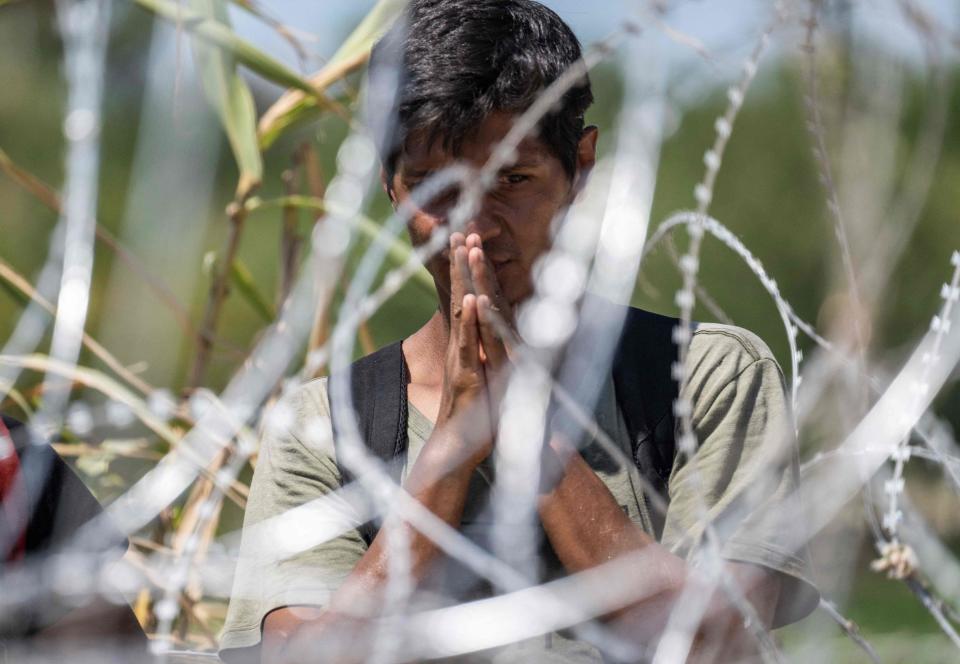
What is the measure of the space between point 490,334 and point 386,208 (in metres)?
2.22

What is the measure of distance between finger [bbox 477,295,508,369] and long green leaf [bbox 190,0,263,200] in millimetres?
687

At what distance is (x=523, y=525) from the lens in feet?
3.84

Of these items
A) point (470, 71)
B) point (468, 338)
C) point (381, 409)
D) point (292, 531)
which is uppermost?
point (470, 71)

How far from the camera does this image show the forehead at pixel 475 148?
1.20 m

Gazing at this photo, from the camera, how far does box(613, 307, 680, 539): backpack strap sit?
1158 mm

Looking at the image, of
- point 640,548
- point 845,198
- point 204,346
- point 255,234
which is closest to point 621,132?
point 845,198

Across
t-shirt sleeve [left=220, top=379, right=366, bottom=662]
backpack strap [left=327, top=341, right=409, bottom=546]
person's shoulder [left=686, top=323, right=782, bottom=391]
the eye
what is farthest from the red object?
person's shoulder [left=686, top=323, right=782, bottom=391]

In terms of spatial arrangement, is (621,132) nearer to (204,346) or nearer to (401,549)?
(401,549)

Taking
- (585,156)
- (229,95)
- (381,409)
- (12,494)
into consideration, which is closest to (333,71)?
(229,95)

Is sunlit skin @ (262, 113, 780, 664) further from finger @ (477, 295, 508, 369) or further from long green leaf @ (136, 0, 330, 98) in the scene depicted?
long green leaf @ (136, 0, 330, 98)

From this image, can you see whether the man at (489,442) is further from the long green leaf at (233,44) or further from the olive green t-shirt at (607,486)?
the long green leaf at (233,44)

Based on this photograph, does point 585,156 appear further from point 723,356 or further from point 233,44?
point 233,44

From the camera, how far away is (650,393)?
46.4 inches

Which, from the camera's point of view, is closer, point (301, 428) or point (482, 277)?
point (482, 277)
